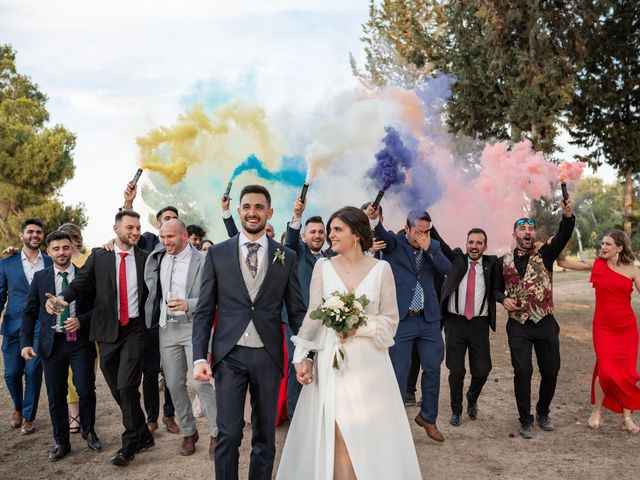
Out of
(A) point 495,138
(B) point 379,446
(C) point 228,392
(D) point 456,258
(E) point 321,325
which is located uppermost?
(A) point 495,138

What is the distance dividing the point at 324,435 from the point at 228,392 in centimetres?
84

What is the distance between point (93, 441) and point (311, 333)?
3.51m

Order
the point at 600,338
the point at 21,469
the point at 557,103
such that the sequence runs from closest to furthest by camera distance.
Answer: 1. the point at 21,469
2. the point at 600,338
3. the point at 557,103

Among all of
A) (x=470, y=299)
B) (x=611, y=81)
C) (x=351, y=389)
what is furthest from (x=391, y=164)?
(x=611, y=81)

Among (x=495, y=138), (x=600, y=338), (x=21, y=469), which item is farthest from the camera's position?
(x=495, y=138)

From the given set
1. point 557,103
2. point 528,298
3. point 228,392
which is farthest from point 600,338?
point 557,103

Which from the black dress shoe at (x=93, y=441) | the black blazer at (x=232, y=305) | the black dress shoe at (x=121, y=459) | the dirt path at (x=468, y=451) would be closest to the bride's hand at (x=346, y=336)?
the black blazer at (x=232, y=305)

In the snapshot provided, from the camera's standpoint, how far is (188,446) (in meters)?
6.66

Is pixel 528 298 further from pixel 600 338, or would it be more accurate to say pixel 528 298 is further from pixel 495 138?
pixel 495 138

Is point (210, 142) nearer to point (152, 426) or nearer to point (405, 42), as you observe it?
point (152, 426)

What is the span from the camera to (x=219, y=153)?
14.6 metres

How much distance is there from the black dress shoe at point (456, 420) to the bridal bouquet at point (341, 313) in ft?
12.0

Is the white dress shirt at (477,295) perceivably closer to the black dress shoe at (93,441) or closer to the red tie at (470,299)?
the red tie at (470,299)

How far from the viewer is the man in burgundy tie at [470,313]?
7.86 m
